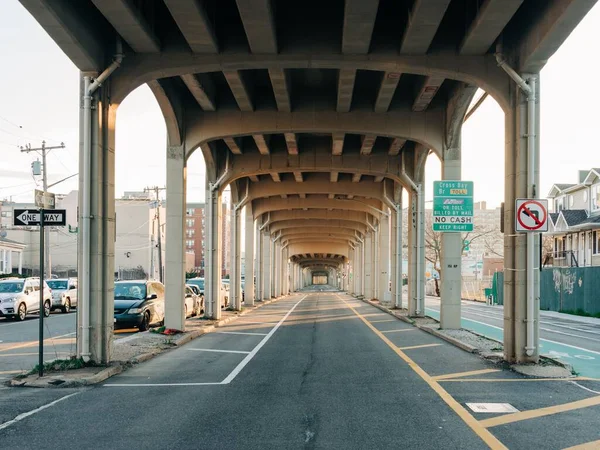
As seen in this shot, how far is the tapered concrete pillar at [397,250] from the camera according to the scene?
1342 inches

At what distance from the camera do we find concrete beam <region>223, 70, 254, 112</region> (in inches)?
634

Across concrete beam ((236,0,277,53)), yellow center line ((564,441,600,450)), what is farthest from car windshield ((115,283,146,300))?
yellow center line ((564,441,600,450))

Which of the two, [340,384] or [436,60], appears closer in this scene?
[340,384]

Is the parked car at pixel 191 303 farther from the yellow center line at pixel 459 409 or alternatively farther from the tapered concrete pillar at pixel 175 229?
the yellow center line at pixel 459 409

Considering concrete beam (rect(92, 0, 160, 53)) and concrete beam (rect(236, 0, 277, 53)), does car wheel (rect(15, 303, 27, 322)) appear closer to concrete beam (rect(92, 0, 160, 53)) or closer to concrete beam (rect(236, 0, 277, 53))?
concrete beam (rect(92, 0, 160, 53))

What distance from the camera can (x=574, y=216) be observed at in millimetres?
47812

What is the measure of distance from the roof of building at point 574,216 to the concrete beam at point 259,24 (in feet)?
130

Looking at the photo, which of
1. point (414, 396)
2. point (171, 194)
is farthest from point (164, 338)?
point (414, 396)


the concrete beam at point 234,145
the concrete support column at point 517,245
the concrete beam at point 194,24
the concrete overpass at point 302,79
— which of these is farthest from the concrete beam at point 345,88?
the concrete beam at point 234,145

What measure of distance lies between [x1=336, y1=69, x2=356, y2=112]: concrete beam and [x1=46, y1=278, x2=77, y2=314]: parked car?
712 inches

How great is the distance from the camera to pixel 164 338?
1711 centimetres

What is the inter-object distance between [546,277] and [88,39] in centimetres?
3474

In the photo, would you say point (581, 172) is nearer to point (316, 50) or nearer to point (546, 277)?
point (546, 277)

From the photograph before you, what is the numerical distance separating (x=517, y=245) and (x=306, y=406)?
6.27 meters
